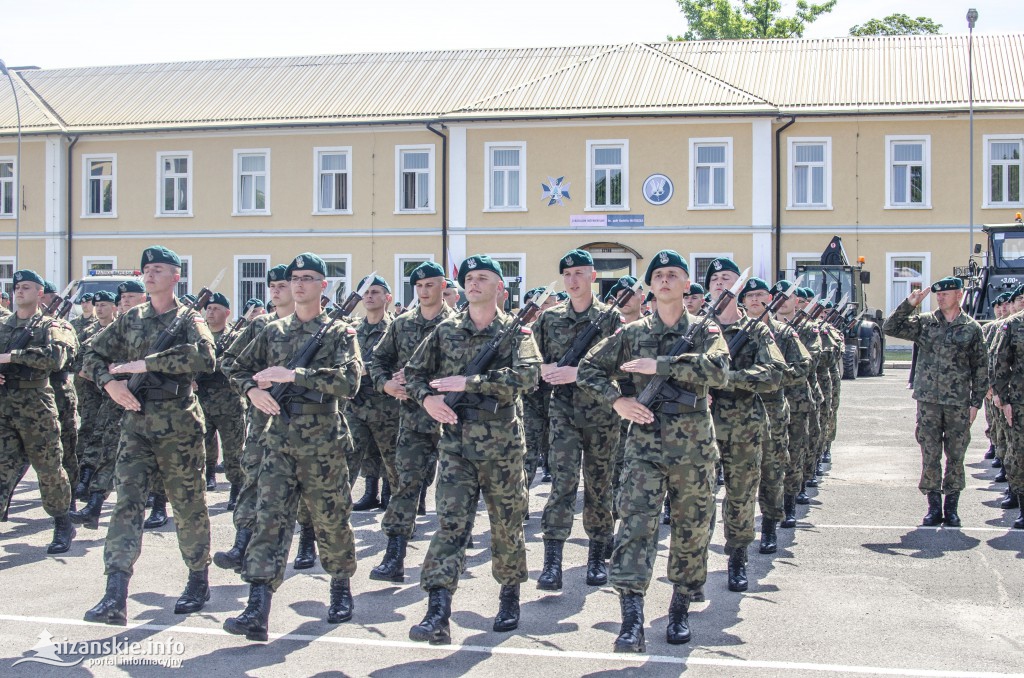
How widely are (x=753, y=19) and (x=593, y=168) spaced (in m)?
18.9

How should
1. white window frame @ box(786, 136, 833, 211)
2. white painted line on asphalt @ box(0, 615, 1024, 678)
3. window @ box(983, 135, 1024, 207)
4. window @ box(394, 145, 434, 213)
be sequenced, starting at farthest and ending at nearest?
window @ box(394, 145, 434, 213) → white window frame @ box(786, 136, 833, 211) → window @ box(983, 135, 1024, 207) → white painted line on asphalt @ box(0, 615, 1024, 678)

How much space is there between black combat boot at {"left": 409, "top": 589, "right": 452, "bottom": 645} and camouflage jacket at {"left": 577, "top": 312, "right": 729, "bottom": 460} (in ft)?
4.40

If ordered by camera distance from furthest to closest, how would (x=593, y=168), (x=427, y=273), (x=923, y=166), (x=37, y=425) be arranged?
1. (x=593, y=168)
2. (x=923, y=166)
3. (x=37, y=425)
4. (x=427, y=273)

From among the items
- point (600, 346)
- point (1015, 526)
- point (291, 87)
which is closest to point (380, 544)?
point (600, 346)

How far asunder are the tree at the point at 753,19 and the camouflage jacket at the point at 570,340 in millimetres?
38584

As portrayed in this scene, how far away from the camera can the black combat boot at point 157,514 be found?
360 inches

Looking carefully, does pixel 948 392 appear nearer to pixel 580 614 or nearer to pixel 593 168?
pixel 580 614

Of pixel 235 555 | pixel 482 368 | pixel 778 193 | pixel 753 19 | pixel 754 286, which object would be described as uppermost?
pixel 753 19

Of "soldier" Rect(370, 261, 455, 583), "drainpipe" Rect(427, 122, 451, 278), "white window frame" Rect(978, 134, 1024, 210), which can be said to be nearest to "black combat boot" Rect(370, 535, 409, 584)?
"soldier" Rect(370, 261, 455, 583)

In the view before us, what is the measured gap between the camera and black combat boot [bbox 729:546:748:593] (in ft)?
23.5

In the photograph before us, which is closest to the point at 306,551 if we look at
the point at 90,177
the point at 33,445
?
the point at 33,445

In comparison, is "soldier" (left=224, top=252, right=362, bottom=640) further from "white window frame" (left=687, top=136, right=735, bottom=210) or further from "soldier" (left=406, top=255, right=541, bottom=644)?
"white window frame" (left=687, top=136, right=735, bottom=210)


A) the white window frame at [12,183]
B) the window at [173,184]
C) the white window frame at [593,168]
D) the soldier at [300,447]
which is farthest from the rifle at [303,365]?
the white window frame at [12,183]

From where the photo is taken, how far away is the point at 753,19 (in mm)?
44344
